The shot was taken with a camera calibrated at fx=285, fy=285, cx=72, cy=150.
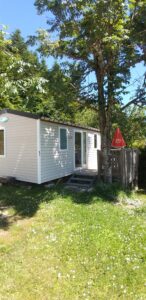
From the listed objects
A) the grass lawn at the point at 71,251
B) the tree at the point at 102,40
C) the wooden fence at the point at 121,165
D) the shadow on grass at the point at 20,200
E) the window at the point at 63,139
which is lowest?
the grass lawn at the point at 71,251

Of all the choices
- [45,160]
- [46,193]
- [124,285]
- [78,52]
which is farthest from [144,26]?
[124,285]

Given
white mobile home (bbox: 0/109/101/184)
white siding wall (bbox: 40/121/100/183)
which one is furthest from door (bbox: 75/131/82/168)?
white mobile home (bbox: 0/109/101/184)

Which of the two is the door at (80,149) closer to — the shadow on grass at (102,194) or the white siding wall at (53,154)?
the white siding wall at (53,154)

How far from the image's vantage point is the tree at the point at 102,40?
9.08 meters

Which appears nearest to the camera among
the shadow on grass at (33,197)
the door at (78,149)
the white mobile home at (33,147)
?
the shadow on grass at (33,197)

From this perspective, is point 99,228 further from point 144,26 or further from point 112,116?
point 144,26

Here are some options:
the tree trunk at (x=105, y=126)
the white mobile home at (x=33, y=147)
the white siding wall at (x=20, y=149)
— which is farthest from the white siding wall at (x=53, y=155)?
the tree trunk at (x=105, y=126)

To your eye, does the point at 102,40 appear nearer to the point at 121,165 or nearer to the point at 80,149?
the point at 121,165

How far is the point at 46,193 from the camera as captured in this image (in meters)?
→ 9.84

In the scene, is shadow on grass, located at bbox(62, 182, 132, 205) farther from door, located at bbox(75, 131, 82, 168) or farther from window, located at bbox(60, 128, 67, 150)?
door, located at bbox(75, 131, 82, 168)

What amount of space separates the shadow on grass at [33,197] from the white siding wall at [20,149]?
615 mm

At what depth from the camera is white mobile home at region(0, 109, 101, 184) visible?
10.6m

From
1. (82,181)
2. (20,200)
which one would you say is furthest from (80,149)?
(20,200)

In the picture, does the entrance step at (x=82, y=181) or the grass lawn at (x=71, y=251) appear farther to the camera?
the entrance step at (x=82, y=181)
